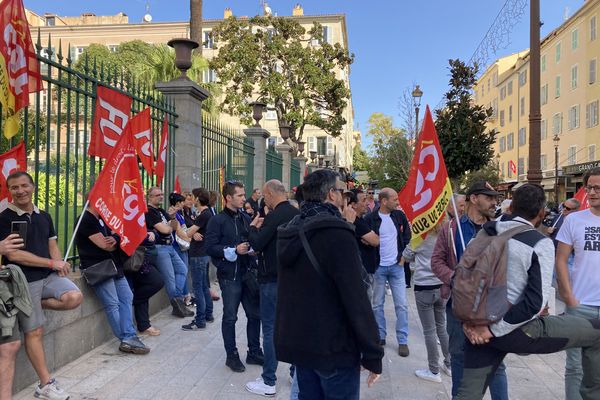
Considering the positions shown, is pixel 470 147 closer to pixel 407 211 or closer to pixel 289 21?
pixel 407 211

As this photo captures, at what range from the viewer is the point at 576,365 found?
377cm

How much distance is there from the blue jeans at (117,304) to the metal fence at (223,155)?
→ 466 cm

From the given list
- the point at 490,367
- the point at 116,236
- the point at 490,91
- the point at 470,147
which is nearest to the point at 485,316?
the point at 490,367

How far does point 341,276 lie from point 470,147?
1189cm

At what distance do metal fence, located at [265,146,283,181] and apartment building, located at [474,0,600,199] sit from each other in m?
21.2

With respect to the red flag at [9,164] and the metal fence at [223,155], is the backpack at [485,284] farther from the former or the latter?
the metal fence at [223,155]

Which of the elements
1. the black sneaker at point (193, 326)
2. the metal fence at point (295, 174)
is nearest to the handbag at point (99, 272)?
the black sneaker at point (193, 326)

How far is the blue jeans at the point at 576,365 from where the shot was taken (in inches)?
148

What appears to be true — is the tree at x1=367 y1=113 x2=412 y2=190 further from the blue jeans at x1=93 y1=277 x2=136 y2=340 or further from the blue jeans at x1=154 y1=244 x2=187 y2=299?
the blue jeans at x1=93 y1=277 x2=136 y2=340

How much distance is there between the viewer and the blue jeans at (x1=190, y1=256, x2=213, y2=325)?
668 cm

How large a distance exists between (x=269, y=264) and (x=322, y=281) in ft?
5.95

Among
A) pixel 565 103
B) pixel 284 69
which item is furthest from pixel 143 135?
pixel 565 103

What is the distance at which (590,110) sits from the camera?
119 feet

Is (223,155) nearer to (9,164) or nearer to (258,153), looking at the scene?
(258,153)
